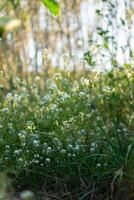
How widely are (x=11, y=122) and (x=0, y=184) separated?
1537 mm

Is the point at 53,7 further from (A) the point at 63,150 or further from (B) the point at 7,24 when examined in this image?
(A) the point at 63,150

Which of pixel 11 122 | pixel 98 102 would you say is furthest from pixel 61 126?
pixel 98 102

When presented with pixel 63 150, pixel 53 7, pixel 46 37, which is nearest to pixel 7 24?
pixel 53 7

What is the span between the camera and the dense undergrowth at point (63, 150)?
3.23m

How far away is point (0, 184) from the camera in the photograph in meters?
2.35

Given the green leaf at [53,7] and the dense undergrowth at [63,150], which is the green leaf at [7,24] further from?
the dense undergrowth at [63,150]

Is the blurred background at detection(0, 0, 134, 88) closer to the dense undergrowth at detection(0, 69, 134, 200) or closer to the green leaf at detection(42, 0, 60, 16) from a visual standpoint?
the dense undergrowth at detection(0, 69, 134, 200)

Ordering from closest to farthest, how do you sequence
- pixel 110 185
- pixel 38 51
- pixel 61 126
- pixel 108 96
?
1. pixel 110 185
2. pixel 61 126
3. pixel 108 96
4. pixel 38 51

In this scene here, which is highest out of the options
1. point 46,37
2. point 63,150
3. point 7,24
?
point 46,37

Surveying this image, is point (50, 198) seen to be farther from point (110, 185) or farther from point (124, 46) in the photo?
point (124, 46)

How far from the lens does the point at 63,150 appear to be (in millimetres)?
3369

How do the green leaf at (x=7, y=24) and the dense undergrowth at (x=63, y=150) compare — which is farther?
the dense undergrowth at (x=63, y=150)

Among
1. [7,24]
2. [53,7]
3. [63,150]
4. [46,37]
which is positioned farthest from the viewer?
[46,37]

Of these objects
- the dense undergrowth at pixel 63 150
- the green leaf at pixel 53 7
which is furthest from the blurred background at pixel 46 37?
the green leaf at pixel 53 7
